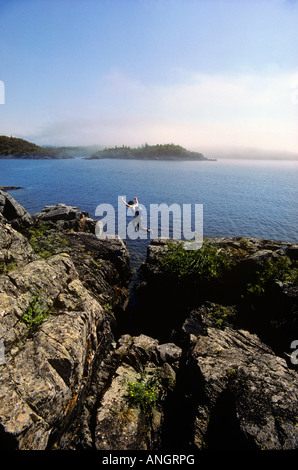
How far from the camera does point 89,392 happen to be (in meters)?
8.96

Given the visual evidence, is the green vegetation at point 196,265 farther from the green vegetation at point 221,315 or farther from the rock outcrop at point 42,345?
the rock outcrop at point 42,345

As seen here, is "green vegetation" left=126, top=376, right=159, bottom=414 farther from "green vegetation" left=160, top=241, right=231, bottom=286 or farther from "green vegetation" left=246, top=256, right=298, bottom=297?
"green vegetation" left=246, top=256, right=298, bottom=297

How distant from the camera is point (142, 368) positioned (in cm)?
1049

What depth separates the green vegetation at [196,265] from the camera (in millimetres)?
15617

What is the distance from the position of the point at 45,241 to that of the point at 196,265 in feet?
43.1

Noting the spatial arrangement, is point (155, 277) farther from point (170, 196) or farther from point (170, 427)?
point (170, 196)

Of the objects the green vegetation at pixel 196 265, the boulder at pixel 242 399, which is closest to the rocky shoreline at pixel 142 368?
the boulder at pixel 242 399

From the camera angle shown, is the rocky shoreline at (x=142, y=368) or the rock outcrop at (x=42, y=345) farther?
the rocky shoreline at (x=142, y=368)

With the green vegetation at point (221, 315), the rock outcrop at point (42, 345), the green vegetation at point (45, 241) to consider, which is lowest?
the green vegetation at point (221, 315)

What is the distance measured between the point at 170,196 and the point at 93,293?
5059cm

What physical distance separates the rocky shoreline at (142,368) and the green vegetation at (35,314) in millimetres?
46

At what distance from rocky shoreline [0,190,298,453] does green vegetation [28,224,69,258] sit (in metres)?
3.43

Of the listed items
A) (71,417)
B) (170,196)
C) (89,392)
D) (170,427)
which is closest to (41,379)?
(71,417)

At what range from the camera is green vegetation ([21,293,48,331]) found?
325 inches
